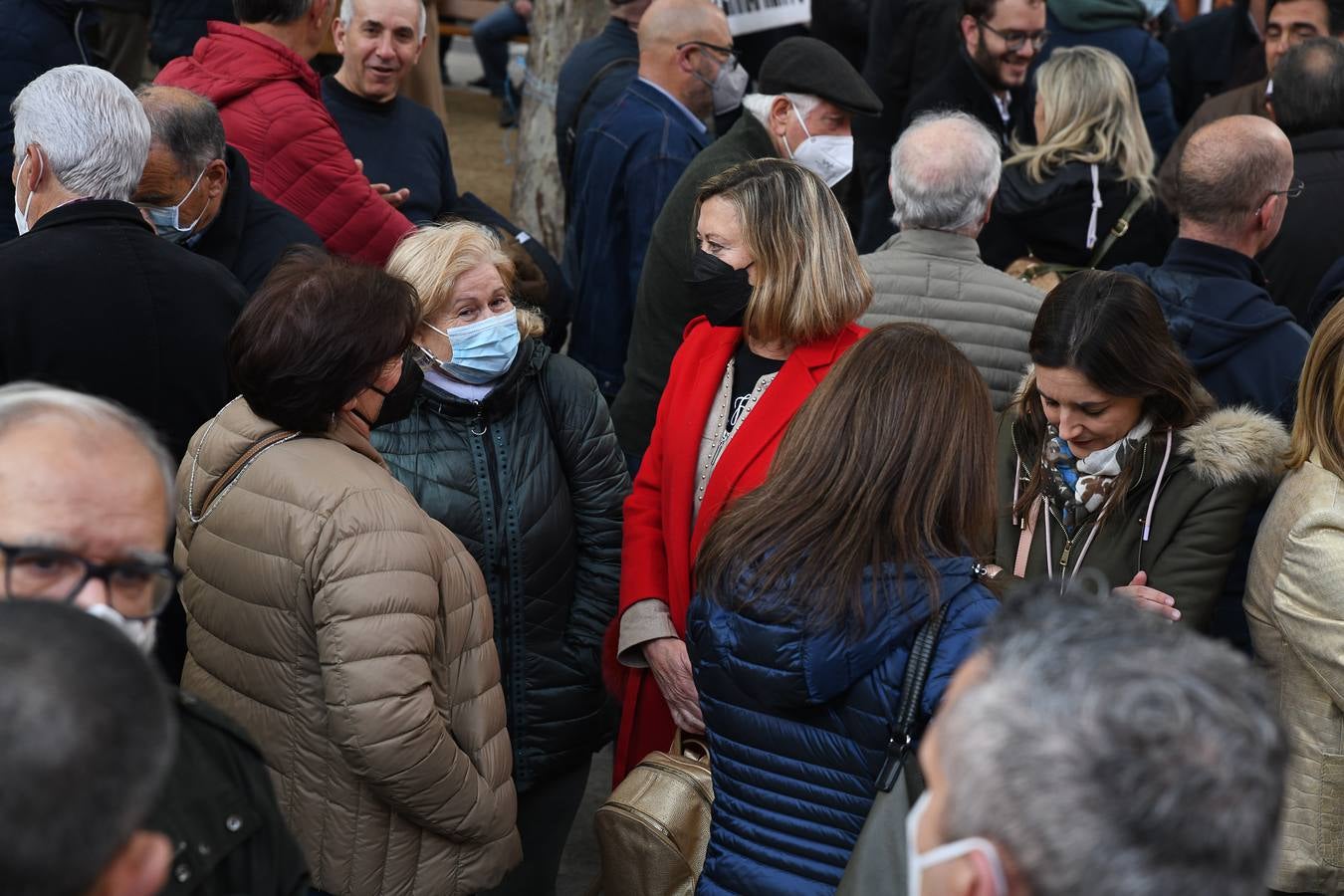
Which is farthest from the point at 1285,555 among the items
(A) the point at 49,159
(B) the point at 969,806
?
(A) the point at 49,159

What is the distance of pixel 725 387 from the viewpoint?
11.9 ft

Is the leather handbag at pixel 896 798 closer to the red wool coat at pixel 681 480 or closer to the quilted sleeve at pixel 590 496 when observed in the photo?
the red wool coat at pixel 681 480

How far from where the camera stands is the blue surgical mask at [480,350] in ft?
11.3

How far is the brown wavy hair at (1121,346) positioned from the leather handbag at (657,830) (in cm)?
119

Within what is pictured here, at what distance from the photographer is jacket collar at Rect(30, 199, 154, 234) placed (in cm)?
337

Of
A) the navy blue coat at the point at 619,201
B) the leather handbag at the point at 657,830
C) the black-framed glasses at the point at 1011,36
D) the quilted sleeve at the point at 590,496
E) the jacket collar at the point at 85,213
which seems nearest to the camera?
the leather handbag at the point at 657,830

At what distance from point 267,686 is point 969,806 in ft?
5.91

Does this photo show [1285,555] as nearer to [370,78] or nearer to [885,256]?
[885,256]

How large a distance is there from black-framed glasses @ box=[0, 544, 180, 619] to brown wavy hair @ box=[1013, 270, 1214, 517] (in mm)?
2133

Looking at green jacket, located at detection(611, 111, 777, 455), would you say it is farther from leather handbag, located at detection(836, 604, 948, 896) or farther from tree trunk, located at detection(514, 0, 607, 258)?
tree trunk, located at detection(514, 0, 607, 258)

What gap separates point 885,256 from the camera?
4184 mm

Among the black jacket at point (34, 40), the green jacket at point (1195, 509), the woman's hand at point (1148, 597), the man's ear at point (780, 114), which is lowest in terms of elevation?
the woman's hand at point (1148, 597)

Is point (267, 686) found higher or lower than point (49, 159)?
lower

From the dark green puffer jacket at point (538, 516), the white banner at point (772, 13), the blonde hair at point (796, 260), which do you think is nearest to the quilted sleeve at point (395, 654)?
the dark green puffer jacket at point (538, 516)
